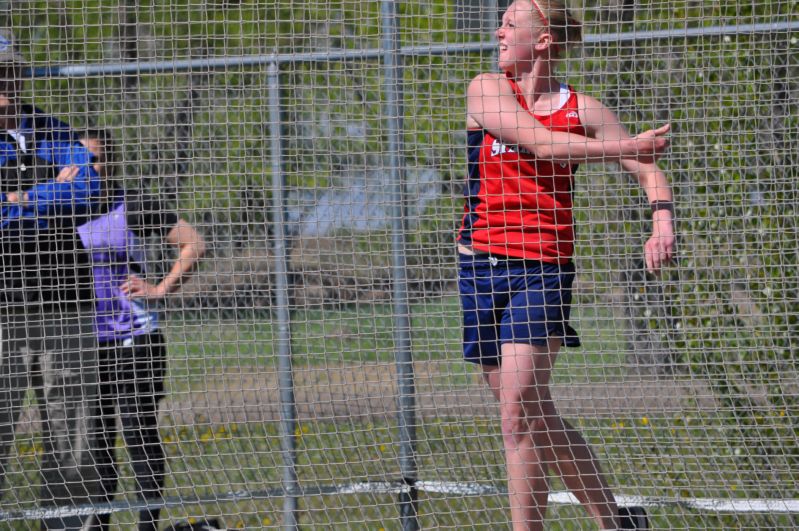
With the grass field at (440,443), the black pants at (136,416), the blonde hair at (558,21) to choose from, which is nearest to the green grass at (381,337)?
the grass field at (440,443)

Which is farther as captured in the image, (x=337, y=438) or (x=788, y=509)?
(x=337, y=438)

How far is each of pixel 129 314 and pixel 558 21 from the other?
1924 millimetres

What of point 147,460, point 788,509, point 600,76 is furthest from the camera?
point 600,76

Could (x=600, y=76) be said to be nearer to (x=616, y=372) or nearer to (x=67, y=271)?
(x=616, y=372)

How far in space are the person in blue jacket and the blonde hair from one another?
5.58ft

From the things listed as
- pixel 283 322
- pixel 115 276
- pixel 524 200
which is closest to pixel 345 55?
pixel 524 200

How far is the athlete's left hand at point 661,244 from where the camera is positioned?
2.78 metres

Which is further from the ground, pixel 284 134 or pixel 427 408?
pixel 284 134

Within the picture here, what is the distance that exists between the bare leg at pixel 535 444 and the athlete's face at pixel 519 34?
90 centimetres

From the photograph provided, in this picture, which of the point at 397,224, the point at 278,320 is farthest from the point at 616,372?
the point at 278,320

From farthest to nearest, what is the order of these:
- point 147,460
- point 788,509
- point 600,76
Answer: point 600,76, point 147,460, point 788,509

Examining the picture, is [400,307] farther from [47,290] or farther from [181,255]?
[47,290]

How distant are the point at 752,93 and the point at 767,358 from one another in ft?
3.30

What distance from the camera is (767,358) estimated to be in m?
3.50
